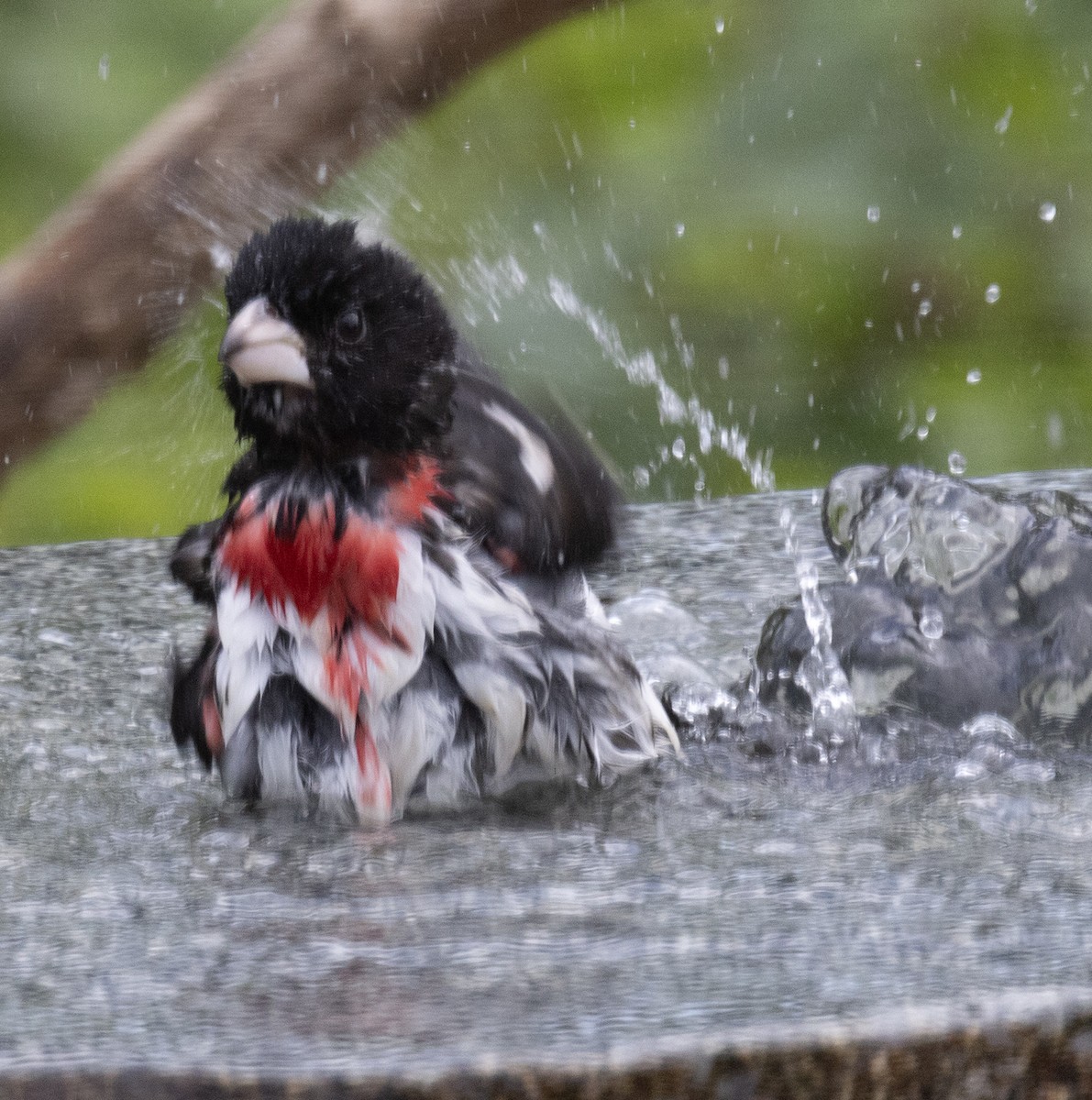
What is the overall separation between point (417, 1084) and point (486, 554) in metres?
0.74

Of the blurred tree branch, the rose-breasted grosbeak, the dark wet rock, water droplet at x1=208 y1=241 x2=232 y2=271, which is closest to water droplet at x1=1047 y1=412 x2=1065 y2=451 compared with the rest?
the blurred tree branch

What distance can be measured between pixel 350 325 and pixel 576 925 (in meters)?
0.59

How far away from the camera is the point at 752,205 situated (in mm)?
4086

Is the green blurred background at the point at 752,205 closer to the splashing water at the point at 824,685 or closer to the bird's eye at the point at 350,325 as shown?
the splashing water at the point at 824,685

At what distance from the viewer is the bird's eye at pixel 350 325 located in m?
1.63

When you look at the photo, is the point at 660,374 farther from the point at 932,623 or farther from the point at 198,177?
the point at 932,623

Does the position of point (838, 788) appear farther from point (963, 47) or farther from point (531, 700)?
point (963, 47)

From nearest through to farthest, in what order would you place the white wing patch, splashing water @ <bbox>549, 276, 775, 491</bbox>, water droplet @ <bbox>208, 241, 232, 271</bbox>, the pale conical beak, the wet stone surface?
the wet stone surface
the pale conical beak
the white wing patch
water droplet @ <bbox>208, 241, 232, 271</bbox>
splashing water @ <bbox>549, 276, 775, 491</bbox>

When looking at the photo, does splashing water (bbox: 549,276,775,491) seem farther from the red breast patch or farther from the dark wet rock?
the red breast patch

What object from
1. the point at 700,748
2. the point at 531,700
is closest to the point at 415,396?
the point at 531,700

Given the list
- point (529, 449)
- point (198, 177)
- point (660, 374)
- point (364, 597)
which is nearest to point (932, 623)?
point (529, 449)

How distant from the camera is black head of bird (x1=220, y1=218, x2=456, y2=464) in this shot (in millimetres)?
1607

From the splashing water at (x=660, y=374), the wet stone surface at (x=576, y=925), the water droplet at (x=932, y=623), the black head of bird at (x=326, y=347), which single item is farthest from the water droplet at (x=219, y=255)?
the water droplet at (x=932, y=623)

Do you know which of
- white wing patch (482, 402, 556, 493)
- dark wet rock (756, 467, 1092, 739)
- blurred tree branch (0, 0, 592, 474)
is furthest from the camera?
blurred tree branch (0, 0, 592, 474)
